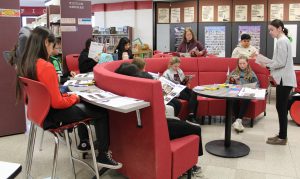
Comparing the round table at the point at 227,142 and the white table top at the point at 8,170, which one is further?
the round table at the point at 227,142

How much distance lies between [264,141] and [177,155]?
205 centimetres

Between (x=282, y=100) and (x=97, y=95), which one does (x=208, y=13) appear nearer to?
(x=282, y=100)

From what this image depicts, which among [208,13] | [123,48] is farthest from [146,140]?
[208,13]

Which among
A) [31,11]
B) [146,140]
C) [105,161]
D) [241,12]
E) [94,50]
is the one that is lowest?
[105,161]

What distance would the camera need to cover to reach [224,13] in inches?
342

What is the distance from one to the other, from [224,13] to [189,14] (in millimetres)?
1067

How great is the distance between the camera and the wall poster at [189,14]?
9242 mm

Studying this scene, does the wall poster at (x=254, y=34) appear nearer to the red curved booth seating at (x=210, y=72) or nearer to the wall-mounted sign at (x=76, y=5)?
the red curved booth seating at (x=210, y=72)

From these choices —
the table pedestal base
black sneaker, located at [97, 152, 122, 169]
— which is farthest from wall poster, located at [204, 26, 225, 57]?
black sneaker, located at [97, 152, 122, 169]

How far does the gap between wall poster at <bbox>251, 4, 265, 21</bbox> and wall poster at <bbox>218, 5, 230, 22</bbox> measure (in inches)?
25.2

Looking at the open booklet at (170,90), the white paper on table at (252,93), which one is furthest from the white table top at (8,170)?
the white paper on table at (252,93)

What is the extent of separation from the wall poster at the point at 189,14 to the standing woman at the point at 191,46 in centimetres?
343

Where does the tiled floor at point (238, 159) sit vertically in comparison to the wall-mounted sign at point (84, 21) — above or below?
below

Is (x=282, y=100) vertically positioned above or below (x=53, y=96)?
below
